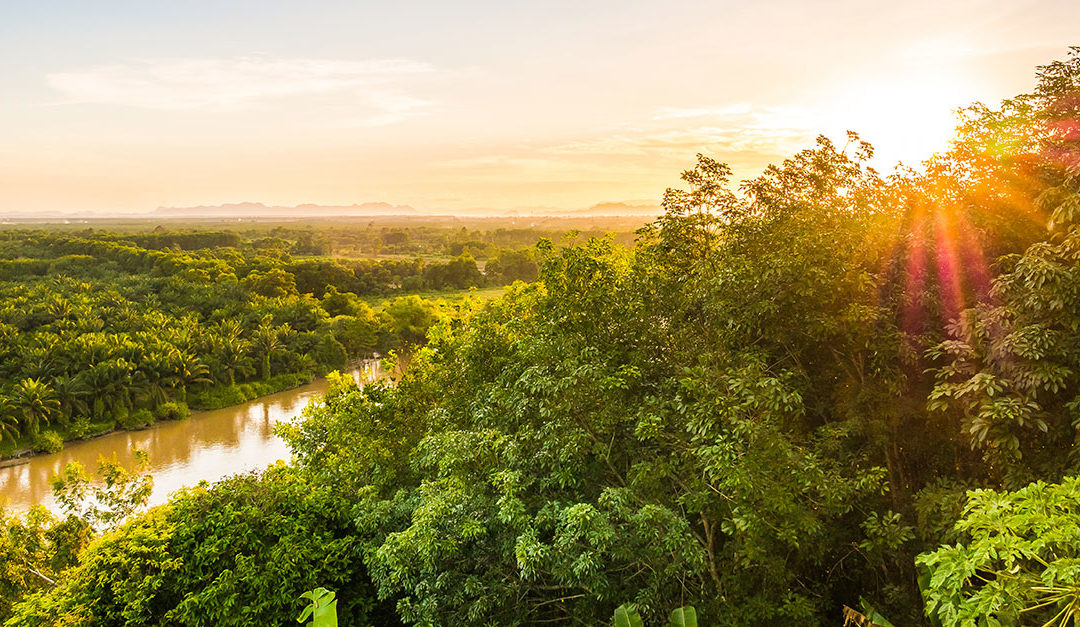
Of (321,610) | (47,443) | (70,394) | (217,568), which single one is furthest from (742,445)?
(70,394)

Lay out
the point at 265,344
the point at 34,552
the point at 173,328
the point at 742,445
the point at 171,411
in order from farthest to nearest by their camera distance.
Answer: the point at 173,328, the point at 265,344, the point at 171,411, the point at 34,552, the point at 742,445

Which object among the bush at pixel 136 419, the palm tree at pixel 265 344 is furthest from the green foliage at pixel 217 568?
the palm tree at pixel 265 344

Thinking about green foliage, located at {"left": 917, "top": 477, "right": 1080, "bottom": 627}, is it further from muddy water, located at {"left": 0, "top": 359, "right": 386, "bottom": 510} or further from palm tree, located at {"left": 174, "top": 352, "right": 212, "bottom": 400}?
palm tree, located at {"left": 174, "top": 352, "right": 212, "bottom": 400}

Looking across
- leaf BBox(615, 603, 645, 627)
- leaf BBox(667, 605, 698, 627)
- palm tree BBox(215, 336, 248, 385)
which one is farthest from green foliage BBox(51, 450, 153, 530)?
palm tree BBox(215, 336, 248, 385)

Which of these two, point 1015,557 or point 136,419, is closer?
point 1015,557

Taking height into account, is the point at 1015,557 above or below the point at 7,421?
above

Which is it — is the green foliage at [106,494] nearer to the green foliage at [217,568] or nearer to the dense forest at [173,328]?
the green foliage at [217,568]

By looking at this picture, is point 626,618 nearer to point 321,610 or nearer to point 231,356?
point 321,610
